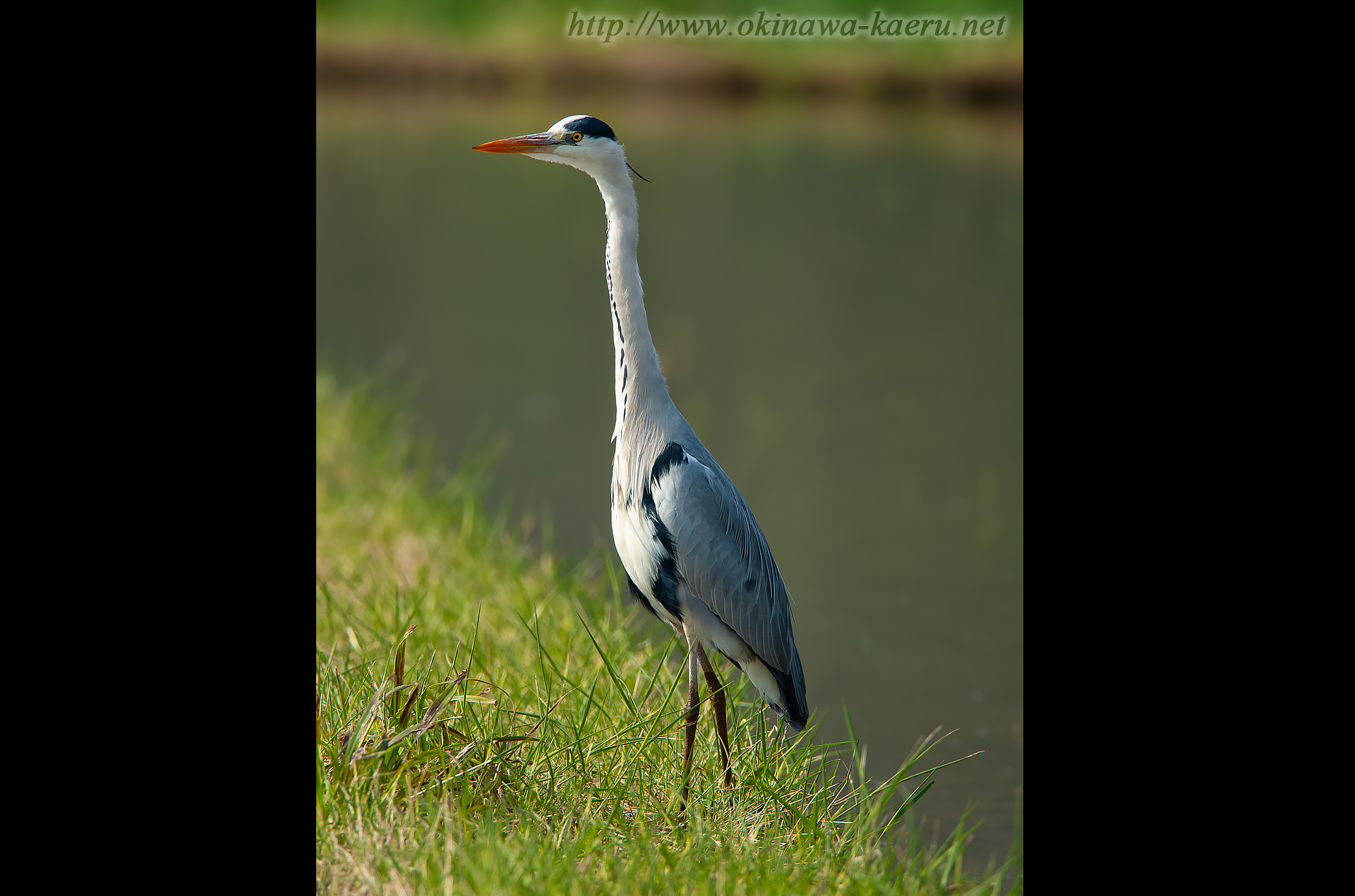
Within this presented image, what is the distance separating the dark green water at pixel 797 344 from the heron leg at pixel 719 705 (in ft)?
4.00

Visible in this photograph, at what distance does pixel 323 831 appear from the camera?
2.96m

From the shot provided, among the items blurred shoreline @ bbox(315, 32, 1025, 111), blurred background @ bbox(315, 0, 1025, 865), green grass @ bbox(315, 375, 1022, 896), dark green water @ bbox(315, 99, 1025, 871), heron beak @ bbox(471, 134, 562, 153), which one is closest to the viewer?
green grass @ bbox(315, 375, 1022, 896)

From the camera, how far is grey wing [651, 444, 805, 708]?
144 inches

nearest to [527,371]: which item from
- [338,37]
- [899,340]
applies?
[899,340]

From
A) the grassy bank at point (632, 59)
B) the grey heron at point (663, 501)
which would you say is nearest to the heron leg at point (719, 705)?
the grey heron at point (663, 501)

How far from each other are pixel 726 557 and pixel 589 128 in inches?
53.1

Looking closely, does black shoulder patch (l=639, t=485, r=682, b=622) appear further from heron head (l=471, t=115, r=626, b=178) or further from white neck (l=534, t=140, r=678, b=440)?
heron head (l=471, t=115, r=626, b=178)

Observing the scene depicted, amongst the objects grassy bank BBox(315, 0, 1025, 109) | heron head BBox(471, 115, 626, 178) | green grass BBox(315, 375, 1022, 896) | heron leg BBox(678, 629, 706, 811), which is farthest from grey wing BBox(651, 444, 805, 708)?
grassy bank BBox(315, 0, 1025, 109)

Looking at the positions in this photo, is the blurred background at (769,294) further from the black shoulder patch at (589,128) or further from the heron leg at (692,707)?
the black shoulder patch at (589,128)

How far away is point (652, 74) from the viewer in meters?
22.8

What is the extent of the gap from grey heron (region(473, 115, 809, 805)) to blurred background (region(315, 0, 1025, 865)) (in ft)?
3.75
